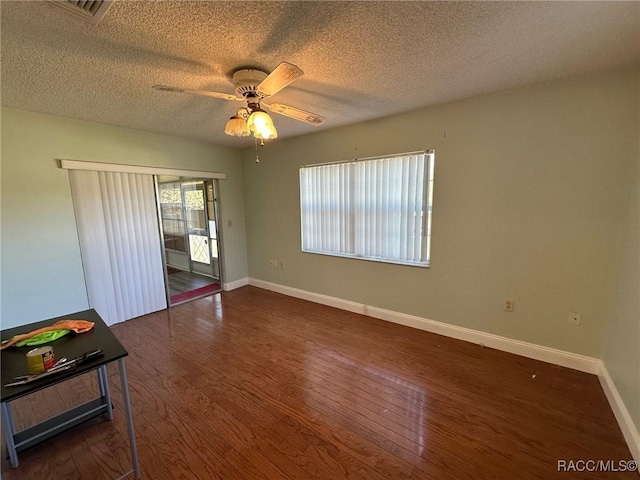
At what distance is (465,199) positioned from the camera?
261cm

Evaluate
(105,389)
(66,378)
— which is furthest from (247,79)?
(105,389)

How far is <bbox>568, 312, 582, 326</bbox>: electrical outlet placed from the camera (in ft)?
7.25

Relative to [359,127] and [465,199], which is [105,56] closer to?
[359,127]

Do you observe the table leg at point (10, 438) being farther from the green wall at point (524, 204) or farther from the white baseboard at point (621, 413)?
the white baseboard at point (621, 413)

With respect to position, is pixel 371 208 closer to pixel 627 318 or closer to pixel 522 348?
pixel 522 348

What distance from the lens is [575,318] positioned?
2.23 m

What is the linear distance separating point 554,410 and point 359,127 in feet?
10.1

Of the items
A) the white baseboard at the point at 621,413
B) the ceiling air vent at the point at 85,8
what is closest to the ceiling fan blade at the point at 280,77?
the ceiling air vent at the point at 85,8

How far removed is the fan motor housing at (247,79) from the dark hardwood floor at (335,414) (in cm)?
222

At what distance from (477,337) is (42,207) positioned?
455 centimetres

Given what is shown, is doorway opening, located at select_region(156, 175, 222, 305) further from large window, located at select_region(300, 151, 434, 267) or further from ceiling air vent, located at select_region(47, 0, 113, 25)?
ceiling air vent, located at select_region(47, 0, 113, 25)

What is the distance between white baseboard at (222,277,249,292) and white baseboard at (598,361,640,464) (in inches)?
175

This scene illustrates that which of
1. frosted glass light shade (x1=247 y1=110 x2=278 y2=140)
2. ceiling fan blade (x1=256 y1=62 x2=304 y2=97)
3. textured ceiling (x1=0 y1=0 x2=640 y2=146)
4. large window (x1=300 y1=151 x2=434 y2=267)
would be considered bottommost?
large window (x1=300 y1=151 x2=434 y2=267)

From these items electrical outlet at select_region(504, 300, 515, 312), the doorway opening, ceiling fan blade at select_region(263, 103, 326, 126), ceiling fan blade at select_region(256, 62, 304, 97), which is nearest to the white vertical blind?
the doorway opening
